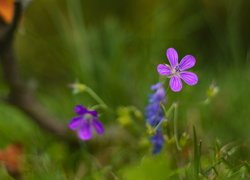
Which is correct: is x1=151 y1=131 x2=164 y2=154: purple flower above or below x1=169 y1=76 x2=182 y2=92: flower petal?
above

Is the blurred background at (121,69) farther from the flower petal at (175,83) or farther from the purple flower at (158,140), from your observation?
the flower petal at (175,83)

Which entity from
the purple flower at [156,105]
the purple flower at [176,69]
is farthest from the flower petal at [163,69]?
the purple flower at [156,105]

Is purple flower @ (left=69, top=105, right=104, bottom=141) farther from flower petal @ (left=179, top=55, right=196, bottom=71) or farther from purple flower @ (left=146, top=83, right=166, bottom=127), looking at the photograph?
flower petal @ (left=179, top=55, right=196, bottom=71)

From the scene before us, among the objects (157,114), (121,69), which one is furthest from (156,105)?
(121,69)

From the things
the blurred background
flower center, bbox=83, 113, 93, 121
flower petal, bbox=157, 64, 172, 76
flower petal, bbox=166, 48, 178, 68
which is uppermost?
the blurred background

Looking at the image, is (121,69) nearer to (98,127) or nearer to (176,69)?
(98,127)

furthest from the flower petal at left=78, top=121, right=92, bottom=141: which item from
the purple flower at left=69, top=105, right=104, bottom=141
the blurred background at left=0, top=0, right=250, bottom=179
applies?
the blurred background at left=0, top=0, right=250, bottom=179

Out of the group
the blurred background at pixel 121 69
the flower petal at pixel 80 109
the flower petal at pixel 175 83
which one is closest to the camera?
the flower petal at pixel 175 83
